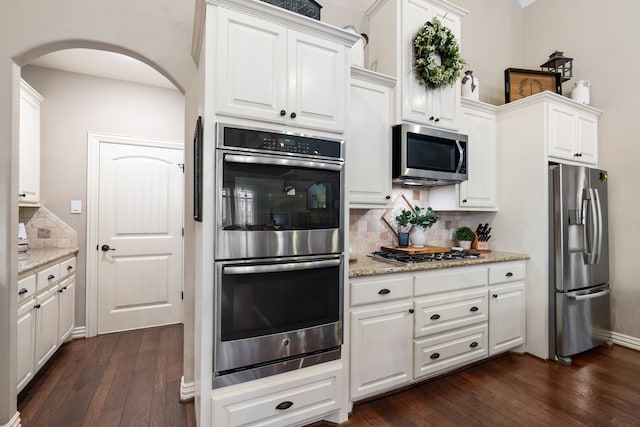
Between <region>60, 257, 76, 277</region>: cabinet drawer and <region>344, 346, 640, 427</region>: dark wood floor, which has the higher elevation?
<region>60, 257, 76, 277</region>: cabinet drawer

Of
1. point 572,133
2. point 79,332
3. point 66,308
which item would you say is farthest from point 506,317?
point 79,332

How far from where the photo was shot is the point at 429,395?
7.19 ft

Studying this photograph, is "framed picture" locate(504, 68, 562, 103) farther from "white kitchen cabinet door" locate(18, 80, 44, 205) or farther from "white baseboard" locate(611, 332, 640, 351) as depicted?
"white kitchen cabinet door" locate(18, 80, 44, 205)

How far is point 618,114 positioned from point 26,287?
5237 millimetres

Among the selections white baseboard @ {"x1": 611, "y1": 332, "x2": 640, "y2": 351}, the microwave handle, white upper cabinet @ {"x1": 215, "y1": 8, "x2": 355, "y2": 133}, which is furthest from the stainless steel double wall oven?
white baseboard @ {"x1": 611, "y1": 332, "x2": 640, "y2": 351}

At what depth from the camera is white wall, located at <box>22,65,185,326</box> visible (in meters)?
3.15

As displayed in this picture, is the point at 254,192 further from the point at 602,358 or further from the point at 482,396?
the point at 602,358

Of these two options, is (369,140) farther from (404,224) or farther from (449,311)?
(449,311)

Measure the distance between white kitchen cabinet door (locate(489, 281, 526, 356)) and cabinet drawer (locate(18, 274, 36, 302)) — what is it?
3390 millimetres

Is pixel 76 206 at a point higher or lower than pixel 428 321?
higher

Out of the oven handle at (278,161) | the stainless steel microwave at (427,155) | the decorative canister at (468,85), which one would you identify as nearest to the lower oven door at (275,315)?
the oven handle at (278,161)

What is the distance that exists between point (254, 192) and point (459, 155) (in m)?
1.91

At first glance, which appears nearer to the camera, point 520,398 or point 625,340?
point 520,398

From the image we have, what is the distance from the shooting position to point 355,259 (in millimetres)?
2371
